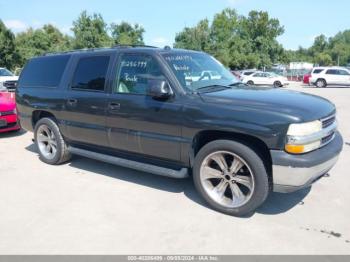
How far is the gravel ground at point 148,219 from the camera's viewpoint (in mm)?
3434

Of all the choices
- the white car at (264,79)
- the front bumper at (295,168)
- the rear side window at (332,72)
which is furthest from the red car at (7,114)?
the rear side window at (332,72)

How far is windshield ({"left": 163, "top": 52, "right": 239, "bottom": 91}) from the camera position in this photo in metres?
4.47

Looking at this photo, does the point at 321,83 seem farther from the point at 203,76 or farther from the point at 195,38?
the point at 203,76

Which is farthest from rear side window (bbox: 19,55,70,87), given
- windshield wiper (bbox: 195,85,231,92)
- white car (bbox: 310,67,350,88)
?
white car (bbox: 310,67,350,88)

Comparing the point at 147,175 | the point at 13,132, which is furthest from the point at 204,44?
the point at 147,175

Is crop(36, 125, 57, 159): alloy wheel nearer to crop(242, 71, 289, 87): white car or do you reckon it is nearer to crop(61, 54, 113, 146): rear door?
crop(61, 54, 113, 146): rear door

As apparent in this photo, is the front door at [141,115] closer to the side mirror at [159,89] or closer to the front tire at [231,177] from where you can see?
the side mirror at [159,89]

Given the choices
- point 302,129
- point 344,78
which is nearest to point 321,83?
point 344,78

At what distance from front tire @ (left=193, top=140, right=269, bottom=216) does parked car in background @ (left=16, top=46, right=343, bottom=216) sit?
1 centimetres

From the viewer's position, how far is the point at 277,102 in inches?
152

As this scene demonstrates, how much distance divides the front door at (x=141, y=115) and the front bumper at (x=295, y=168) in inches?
48.5

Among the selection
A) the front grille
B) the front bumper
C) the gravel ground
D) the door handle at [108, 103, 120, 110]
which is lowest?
the gravel ground

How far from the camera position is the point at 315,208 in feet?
13.9

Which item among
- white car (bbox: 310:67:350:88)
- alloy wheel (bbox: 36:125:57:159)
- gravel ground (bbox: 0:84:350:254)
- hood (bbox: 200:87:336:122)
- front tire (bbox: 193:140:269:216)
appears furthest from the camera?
white car (bbox: 310:67:350:88)
